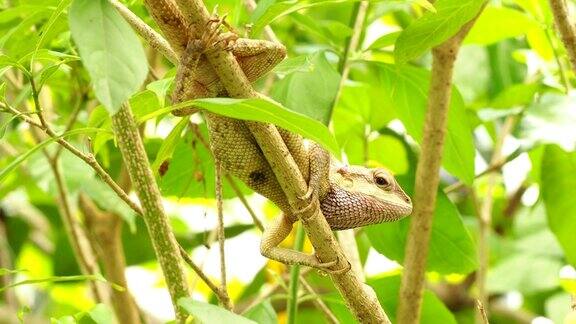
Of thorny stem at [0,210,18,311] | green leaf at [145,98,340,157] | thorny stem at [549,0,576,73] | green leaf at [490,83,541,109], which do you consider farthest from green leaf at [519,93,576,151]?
thorny stem at [0,210,18,311]

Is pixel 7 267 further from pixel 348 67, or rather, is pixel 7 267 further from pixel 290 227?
pixel 290 227

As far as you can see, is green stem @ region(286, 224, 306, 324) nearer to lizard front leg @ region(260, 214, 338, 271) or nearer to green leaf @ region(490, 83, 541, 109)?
lizard front leg @ region(260, 214, 338, 271)

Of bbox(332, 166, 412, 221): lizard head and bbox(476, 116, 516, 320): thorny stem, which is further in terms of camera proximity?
bbox(476, 116, 516, 320): thorny stem

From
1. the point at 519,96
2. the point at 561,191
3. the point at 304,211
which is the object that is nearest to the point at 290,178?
the point at 304,211

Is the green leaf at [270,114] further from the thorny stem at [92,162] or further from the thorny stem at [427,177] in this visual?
the thorny stem at [427,177]

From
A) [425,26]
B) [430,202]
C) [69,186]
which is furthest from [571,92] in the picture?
[69,186]
